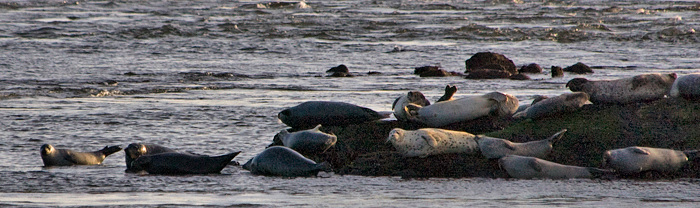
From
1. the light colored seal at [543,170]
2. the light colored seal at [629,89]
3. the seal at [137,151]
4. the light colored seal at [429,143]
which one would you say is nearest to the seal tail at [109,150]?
the seal at [137,151]

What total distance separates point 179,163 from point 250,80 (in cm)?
712

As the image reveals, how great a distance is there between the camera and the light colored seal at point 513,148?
22.2 ft

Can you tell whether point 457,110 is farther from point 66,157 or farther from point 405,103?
→ point 66,157

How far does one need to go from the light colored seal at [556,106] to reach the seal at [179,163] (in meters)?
2.35

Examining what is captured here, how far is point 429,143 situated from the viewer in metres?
6.85

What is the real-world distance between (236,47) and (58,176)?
13744 millimetres

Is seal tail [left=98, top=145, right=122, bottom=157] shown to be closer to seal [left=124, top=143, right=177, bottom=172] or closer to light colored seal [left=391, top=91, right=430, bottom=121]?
seal [left=124, top=143, right=177, bottom=172]

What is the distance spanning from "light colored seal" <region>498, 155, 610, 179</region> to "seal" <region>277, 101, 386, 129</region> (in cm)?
172

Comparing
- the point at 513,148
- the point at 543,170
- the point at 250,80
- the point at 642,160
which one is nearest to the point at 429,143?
the point at 513,148

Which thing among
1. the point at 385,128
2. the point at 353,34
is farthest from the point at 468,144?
the point at 353,34

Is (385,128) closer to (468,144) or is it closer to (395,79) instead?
(468,144)

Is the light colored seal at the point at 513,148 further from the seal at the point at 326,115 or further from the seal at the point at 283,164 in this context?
the seal at the point at 326,115

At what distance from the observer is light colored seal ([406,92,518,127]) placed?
7.65 meters

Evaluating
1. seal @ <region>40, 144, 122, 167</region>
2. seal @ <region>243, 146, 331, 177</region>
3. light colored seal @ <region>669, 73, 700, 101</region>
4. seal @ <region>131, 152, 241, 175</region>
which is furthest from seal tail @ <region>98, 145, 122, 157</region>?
light colored seal @ <region>669, 73, 700, 101</region>
